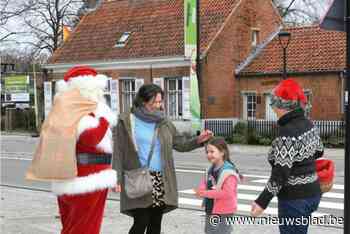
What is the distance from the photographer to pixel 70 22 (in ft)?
145

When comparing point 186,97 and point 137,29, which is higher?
point 137,29

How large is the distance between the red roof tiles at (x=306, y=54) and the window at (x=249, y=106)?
3.71 feet

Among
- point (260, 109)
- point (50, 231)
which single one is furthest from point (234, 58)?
point (50, 231)

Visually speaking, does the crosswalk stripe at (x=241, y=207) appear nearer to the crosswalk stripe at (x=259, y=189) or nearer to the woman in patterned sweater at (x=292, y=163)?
the crosswalk stripe at (x=259, y=189)

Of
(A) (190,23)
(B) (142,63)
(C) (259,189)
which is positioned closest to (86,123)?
(C) (259,189)

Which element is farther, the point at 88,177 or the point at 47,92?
the point at 47,92

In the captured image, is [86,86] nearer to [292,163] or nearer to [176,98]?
[292,163]

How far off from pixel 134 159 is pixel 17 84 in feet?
123

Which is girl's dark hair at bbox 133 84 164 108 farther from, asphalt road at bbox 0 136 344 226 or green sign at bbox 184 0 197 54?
green sign at bbox 184 0 197 54

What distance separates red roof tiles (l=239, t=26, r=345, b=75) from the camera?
85.0 feet

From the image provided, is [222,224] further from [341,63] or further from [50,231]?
[341,63]

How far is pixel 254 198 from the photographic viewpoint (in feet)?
38.0

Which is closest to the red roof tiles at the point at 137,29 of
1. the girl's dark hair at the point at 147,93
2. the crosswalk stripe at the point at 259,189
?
Answer: the crosswalk stripe at the point at 259,189

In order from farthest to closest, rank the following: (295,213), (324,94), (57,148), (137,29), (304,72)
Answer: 1. (137,29)
2. (304,72)
3. (324,94)
4. (57,148)
5. (295,213)
